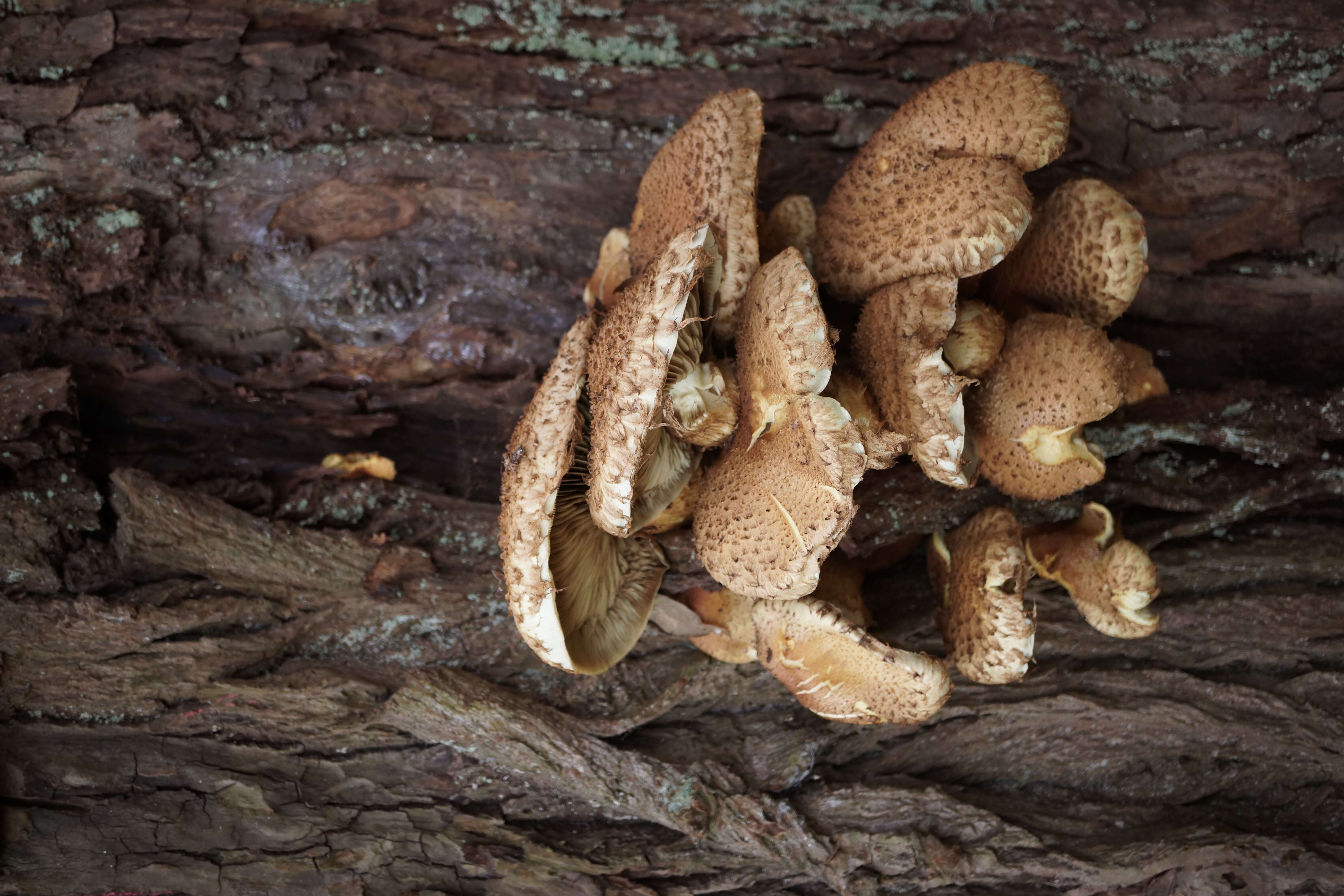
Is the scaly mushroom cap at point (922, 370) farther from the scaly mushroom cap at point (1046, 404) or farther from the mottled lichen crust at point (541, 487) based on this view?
the mottled lichen crust at point (541, 487)

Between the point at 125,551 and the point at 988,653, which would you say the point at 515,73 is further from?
the point at 988,653

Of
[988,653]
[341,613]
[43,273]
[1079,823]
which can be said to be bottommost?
[1079,823]

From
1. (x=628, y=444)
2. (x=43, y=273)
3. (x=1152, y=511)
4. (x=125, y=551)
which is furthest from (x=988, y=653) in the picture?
(x=43, y=273)

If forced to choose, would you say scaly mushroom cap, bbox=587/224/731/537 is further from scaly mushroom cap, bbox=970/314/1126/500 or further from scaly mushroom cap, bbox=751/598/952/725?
scaly mushroom cap, bbox=970/314/1126/500

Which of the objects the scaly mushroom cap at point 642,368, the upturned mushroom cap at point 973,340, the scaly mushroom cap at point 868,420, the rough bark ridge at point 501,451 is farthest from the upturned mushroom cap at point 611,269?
the upturned mushroom cap at point 973,340

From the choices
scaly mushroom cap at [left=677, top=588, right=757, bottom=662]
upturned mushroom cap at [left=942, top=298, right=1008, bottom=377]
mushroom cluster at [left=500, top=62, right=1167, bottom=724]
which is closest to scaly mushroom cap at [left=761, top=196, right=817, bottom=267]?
mushroom cluster at [left=500, top=62, right=1167, bottom=724]

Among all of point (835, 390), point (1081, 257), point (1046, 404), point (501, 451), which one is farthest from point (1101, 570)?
point (501, 451)
